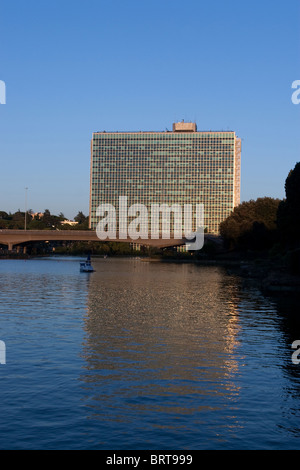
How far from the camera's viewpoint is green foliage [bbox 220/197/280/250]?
16325 centimetres

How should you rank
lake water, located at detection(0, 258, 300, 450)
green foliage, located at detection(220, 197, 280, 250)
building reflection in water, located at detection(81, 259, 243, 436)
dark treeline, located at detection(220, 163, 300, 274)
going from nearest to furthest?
lake water, located at detection(0, 258, 300, 450) < building reflection in water, located at detection(81, 259, 243, 436) < dark treeline, located at detection(220, 163, 300, 274) < green foliage, located at detection(220, 197, 280, 250)

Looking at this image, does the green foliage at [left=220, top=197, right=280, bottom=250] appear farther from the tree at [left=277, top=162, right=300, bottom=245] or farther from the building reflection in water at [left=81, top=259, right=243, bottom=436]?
the building reflection in water at [left=81, top=259, right=243, bottom=436]

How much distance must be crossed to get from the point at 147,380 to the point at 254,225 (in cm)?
14251

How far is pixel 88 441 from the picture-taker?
1703cm

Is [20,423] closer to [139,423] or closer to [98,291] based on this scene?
[139,423]

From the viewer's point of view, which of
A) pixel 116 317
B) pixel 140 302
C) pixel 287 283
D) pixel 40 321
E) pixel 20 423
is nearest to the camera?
pixel 20 423

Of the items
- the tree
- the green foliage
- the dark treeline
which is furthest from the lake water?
the green foliage

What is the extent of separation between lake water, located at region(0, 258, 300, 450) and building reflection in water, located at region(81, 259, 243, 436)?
0.19ft

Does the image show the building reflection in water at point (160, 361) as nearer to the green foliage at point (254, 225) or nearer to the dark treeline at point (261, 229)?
the dark treeline at point (261, 229)

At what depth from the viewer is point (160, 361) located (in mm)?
28281

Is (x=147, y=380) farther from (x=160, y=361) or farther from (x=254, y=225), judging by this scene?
(x=254, y=225)

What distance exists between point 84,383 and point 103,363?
392cm

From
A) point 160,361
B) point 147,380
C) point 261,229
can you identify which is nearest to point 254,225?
point 261,229

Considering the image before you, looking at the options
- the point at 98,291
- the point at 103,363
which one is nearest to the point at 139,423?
the point at 103,363
